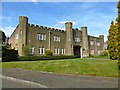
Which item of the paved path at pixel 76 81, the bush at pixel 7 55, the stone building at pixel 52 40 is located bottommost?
the paved path at pixel 76 81

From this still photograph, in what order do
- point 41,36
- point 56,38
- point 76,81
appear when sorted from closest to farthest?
point 76,81 < point 41,36 < point 56,38

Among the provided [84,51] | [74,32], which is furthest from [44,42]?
[84,51]

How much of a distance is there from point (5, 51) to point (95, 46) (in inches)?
1734

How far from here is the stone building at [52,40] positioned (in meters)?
48.4

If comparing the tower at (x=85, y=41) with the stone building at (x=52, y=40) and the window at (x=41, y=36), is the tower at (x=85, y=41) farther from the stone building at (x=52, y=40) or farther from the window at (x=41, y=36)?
the window at (x=41, y=36)

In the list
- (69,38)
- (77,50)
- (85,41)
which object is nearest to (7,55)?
(69,38)

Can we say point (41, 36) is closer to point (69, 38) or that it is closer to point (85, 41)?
point (69, 38)

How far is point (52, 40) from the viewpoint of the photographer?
55219mm

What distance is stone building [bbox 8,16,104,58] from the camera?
48.4 meters

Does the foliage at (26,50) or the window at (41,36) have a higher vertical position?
the window at (41,36)

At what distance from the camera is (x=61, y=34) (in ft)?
192

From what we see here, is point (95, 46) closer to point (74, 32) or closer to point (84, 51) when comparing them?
point (84, 51)

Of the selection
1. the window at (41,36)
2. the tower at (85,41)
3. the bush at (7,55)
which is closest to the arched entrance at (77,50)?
the tower at (85,41)

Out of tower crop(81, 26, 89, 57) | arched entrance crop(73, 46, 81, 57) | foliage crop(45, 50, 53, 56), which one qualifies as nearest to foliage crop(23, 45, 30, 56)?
foliage crop(45, 50, 53, 56)
